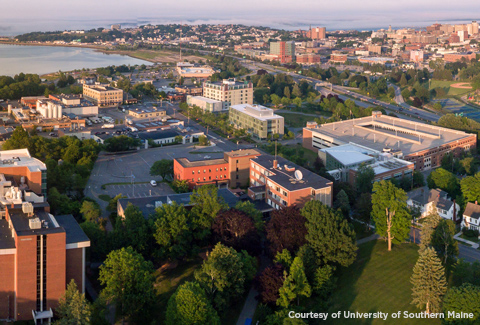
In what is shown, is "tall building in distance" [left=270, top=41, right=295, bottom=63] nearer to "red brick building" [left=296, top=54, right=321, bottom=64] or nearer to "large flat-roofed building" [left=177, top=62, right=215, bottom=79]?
"red brick building" [left=296, top=54, right=321, bottom=64]

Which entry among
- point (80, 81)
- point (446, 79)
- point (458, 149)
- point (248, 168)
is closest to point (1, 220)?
point (248, 168)

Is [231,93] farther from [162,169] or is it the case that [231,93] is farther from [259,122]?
[162,169]

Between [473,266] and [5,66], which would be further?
[5,66]

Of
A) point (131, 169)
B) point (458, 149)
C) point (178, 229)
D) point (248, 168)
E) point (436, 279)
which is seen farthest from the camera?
point (458, 149)

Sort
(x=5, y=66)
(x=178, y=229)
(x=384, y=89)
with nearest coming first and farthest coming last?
(x=178, y=229) → (x=384, y=89) → (x=5, y=66)

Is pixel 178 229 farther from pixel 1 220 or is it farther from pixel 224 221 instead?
pixel 1 220

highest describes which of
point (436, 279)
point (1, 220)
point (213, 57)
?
point (213, 57)

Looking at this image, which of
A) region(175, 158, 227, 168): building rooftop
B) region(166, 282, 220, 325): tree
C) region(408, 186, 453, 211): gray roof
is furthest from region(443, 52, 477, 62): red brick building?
region(166, 282, 220, 325): tree

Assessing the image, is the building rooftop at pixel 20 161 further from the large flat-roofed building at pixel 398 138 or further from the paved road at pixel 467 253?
the large flat-roofed building at pixel 398 138

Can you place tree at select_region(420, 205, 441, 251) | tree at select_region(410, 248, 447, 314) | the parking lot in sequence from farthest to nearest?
1. the parking lot
2. tree at select_region(420, 205, 441, 251)
3. tree at select_region(410, 248, 447, 314)
